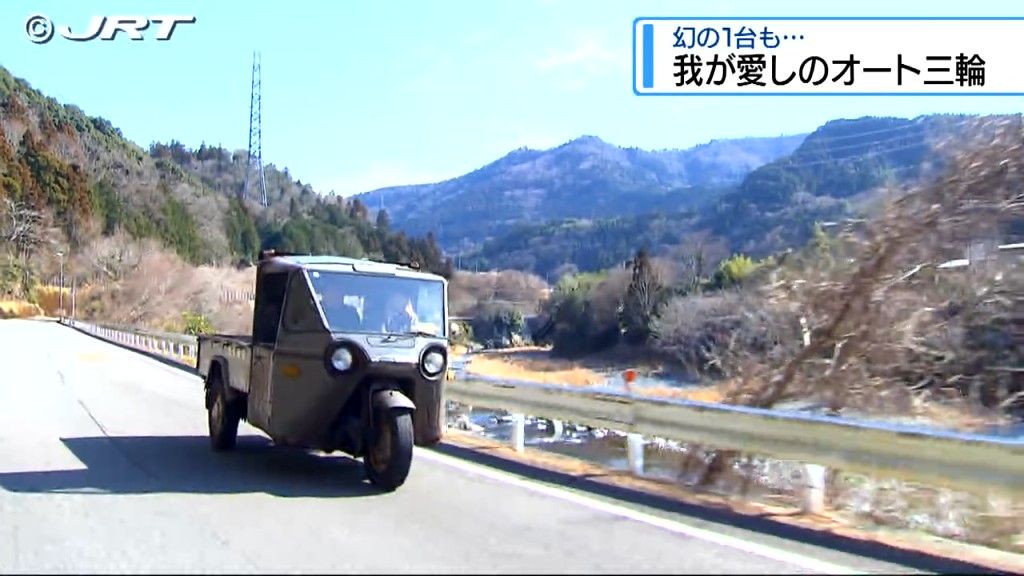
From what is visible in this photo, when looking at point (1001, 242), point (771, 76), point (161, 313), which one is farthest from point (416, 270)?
point (161, 313)

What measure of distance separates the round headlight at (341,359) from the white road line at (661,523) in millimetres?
1838

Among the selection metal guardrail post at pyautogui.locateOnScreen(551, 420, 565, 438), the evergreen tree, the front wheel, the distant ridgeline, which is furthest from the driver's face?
the distant ridgeline

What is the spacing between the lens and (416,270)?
34.5 ft

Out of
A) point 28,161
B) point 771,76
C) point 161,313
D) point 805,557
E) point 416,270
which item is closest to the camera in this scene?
point 805,557

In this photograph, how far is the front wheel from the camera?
852cm

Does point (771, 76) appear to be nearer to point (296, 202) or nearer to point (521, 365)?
point (521, 365)

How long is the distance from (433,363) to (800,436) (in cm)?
321

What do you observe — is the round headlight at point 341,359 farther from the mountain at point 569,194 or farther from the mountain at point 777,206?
the mountain at point 569,194

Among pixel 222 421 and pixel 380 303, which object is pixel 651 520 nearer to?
pixel 380 303

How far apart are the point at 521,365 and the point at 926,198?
810 inches

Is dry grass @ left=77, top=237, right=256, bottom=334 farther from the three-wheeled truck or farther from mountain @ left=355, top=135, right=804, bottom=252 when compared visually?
mountain @ left=355, top=135, right=804, bottom=252

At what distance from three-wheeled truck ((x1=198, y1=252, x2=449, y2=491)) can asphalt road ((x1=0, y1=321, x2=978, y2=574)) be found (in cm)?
49

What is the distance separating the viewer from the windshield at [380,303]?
9328 mm

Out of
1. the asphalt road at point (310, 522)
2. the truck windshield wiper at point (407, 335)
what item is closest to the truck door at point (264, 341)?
the asphalt road at point (310, 522)
